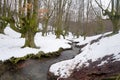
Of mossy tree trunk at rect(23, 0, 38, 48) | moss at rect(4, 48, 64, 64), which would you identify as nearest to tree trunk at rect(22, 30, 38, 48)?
mossy tree trunk at rect(23, 0, 38, 48)

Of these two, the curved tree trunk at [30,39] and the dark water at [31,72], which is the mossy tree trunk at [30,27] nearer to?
the curved tree trunk at [30,39]

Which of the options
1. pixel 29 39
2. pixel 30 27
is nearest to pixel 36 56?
pixel 29 39

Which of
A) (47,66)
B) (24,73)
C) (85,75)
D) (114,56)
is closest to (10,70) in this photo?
(24,73)

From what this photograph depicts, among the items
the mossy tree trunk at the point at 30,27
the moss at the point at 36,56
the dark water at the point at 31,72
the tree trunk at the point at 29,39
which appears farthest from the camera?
the tree trunk at the point at 29,39

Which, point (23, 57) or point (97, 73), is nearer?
point (97, 73)

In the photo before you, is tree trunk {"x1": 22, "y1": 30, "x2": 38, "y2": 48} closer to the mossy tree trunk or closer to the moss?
the mossy tree trunk

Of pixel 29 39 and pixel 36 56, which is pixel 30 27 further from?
pixel 36 56

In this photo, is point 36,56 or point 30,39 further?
point 30,39

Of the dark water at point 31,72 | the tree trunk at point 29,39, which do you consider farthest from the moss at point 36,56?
the tree trunk at point 29,39

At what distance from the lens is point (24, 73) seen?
12.3 m

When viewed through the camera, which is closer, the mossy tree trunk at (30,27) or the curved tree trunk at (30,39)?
the mossy tree trunk at (30,27)

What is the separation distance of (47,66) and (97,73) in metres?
5.38

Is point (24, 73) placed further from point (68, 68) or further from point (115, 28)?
point (115, 28)

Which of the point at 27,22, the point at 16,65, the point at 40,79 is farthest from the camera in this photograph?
the point at 27,22
